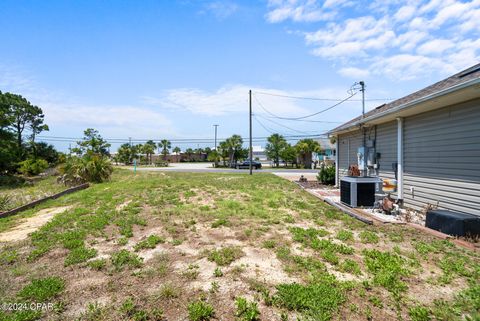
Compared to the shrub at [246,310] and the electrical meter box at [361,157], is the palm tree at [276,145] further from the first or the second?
the shrub at [246,310]

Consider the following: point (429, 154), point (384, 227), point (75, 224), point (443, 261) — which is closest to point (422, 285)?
point (443, 261)

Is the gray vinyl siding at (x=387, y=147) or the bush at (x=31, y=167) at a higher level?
the gray vinyl siding at (x=387, y=147)

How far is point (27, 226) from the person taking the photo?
5117 mm

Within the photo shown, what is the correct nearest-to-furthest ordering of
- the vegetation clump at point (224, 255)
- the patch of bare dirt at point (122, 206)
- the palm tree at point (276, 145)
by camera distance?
the vegetation clump at point (224, 255)
the patch of bare dirt at point (122, 206)
the palm tree at point (276, 145)

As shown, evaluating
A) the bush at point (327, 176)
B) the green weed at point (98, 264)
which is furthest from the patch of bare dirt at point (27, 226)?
the bush at point (327, 176)

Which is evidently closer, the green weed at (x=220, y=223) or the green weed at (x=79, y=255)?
the green weed at (x=79, y=255)

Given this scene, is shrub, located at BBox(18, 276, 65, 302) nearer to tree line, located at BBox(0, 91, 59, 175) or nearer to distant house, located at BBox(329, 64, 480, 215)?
distant house, located at BBox(329, 64, 480, 215)

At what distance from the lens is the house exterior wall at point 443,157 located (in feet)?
15.5

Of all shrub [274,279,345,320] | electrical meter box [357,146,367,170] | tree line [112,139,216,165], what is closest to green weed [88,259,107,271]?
shrub [274,279,345,320]

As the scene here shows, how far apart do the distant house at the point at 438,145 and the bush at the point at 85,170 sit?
1248cm

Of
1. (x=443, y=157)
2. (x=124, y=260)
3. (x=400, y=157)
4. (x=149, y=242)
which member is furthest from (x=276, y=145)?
(x=124, y=260)

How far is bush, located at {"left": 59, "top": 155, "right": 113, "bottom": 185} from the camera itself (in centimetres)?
1191

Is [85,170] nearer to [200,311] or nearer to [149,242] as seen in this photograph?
[149,242]

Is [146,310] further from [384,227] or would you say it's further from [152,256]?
[384,227]
